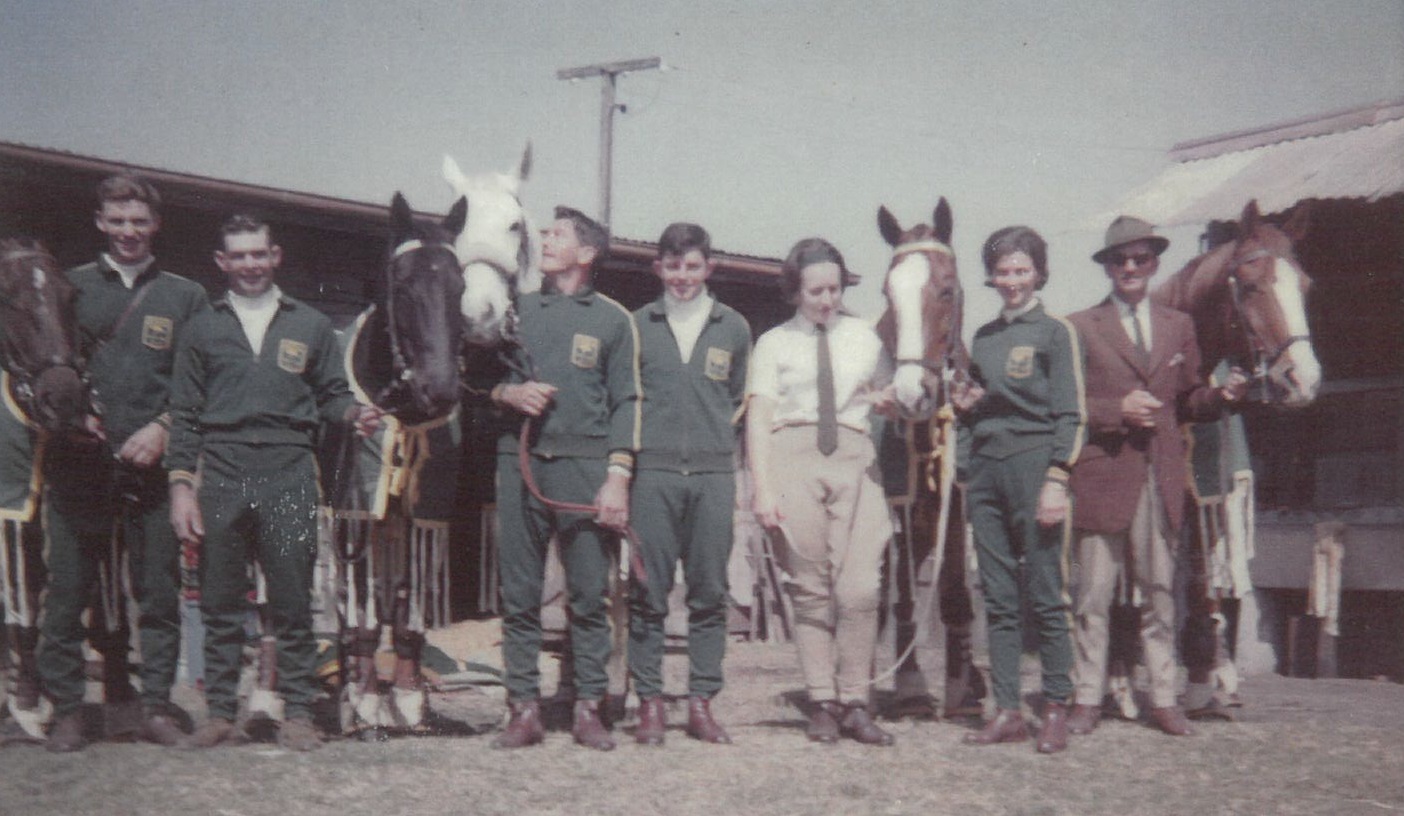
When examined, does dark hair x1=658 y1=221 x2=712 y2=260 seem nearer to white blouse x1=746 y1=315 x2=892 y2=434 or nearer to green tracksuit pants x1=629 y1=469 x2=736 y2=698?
white blouse x1=746 y1=315 x2=892 y2=434

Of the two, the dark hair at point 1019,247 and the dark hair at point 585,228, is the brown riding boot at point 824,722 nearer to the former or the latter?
the dark hair at point 1019,247

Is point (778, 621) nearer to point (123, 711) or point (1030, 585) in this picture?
point (1030, 585)

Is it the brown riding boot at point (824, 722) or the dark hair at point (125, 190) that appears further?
the brown riding boot at point (824, 722)

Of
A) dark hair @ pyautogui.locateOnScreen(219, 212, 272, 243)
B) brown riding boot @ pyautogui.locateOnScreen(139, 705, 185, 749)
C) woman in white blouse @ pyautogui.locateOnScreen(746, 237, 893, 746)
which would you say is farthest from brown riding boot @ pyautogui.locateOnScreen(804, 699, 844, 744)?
dark hair @ pyautogui.locateOnScreen(219, 212, 272, 243)

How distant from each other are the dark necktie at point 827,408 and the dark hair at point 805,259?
0.31 metres

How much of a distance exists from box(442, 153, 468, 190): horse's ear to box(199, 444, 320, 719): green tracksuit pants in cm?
139

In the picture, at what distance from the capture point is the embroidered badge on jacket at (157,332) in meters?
4.81

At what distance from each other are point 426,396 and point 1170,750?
3.05 meters

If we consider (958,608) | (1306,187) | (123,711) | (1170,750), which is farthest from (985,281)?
(123,711)

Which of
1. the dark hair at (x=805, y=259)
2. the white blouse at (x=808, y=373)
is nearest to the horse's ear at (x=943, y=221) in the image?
the dark hair at (x=805, y=259)

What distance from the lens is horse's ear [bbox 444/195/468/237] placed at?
16.8 feet

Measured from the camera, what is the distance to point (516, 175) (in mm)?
5652

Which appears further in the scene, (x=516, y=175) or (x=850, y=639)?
(x=516, y=175)

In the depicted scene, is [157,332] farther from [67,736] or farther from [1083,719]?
[1083,719]
